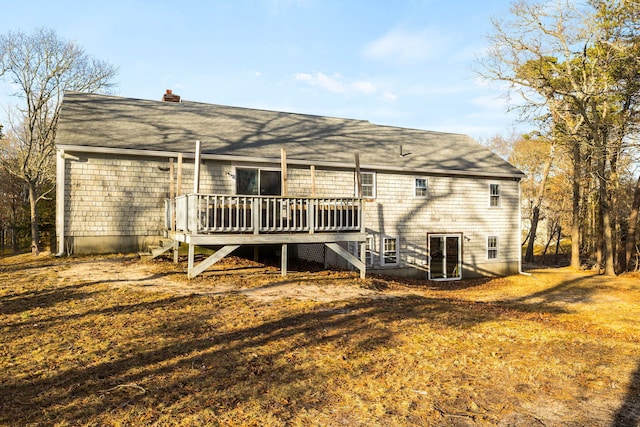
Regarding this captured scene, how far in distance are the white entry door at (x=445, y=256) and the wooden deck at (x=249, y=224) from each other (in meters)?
7.63

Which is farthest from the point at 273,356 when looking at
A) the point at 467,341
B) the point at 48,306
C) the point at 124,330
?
the point at 48,306

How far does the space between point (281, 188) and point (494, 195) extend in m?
11.9

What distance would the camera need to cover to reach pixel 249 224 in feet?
40.0

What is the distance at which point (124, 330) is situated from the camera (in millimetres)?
7016

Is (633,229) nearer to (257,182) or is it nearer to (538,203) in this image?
(538,203)

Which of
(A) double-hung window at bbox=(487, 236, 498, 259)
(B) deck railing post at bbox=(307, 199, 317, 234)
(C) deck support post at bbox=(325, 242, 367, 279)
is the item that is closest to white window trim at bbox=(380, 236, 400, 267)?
(C) deck support post at bbox=(325, 242, 367, 279)

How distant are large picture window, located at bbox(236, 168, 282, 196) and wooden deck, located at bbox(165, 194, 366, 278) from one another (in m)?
3.12

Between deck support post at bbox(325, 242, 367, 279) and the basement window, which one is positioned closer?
deck support post at bbox(325, 242, 367, 279)

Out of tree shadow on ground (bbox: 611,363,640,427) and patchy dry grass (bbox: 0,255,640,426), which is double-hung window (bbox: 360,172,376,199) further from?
tree shadow on ground (bbox: 611,363,640,427)

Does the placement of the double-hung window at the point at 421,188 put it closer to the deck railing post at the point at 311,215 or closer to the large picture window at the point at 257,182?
the large picture window at the point at 257,182

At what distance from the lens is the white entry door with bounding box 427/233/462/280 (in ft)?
65.5

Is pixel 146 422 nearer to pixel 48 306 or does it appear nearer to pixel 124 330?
pixel 124 330

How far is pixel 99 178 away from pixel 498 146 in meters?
44.0

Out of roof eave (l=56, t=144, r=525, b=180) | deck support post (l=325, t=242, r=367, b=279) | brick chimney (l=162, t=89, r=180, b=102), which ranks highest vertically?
brick chimney (l=162, t=89, r=180, b=102)
